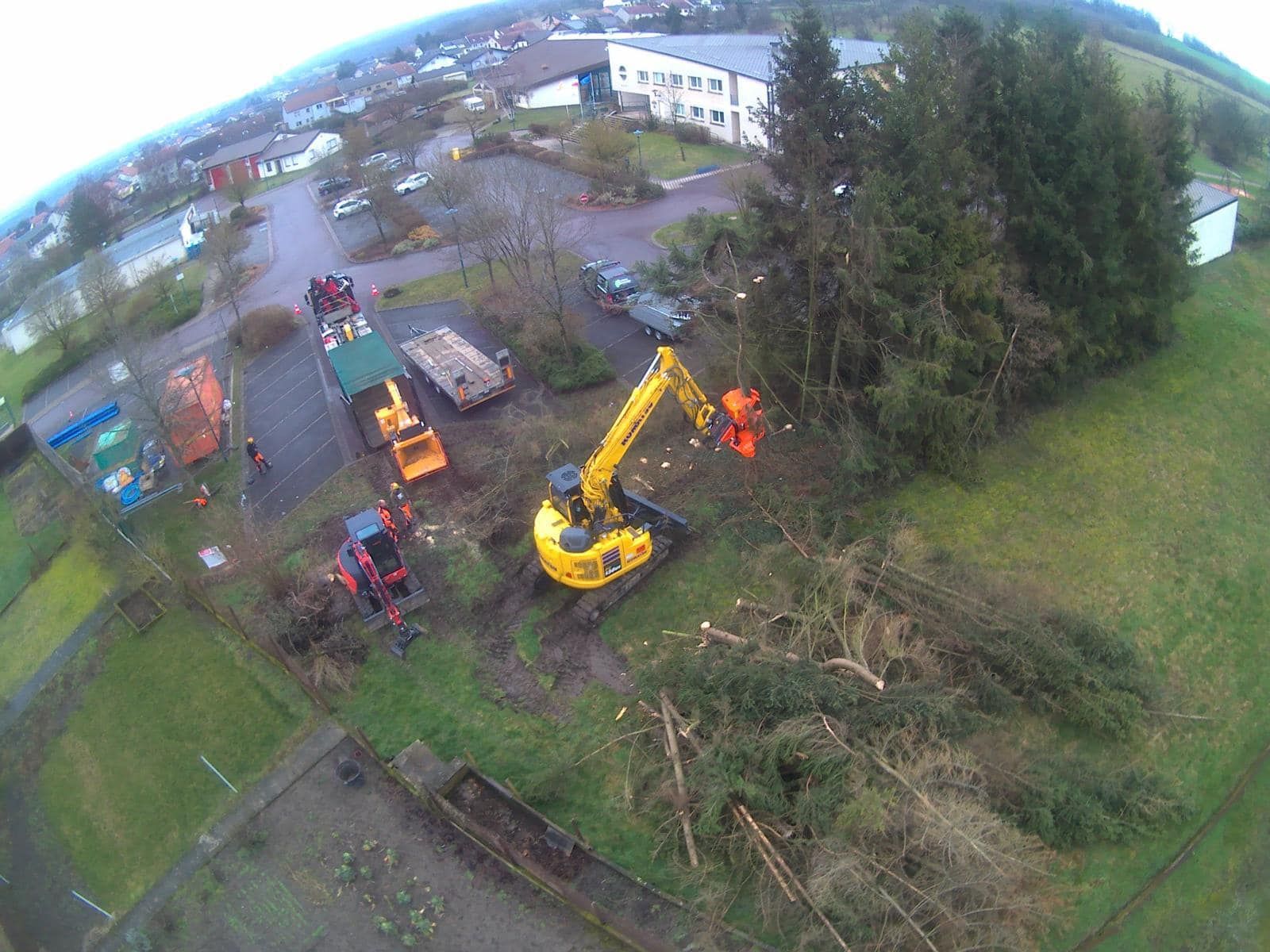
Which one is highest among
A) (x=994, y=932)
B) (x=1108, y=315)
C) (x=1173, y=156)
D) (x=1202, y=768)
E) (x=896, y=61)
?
(x=896, y=61)

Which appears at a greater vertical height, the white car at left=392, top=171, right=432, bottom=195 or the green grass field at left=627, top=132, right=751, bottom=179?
the white car at left=392, top=171, right=432, bottom=195

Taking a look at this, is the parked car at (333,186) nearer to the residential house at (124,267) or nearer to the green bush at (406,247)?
the residential house at (124,267)

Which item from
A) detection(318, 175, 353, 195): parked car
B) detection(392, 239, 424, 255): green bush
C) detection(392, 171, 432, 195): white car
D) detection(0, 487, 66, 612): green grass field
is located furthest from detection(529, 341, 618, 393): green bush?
detection(318, 175, 353, 195): parked car

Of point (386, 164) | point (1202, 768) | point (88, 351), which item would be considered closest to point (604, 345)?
point (1202, 768)

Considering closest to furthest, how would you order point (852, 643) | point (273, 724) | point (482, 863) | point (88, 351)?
point (482, 863) → point (852, 643) → point (273, 724) → point (88, 351)

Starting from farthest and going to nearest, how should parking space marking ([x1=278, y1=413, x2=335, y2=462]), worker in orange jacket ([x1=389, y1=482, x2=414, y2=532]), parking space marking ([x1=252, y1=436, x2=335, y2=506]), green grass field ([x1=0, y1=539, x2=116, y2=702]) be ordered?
parking space marking ([x1=278, y1=413, x2=335, y2=462]), parking space marking ([x1=252, y1=436, x2=335, y2=506]), worker in orange jacket ([x1=389, y1=482, x2=414, y2=532]), green grass field ([x1=0, y1=539, x2=116, y2=702])

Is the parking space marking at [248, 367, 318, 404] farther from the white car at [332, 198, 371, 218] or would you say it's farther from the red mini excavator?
the white car at [332, 198, 371, 218]

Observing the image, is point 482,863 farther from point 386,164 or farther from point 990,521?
point 386,164
